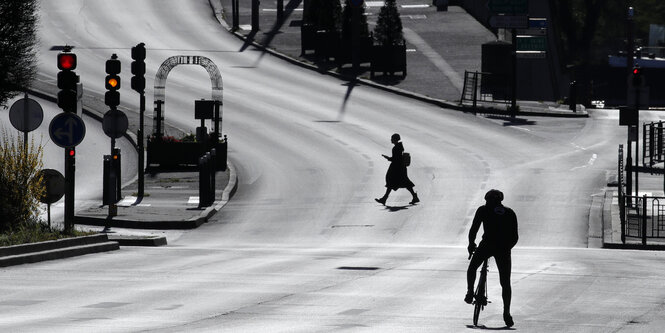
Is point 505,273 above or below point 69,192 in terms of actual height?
above

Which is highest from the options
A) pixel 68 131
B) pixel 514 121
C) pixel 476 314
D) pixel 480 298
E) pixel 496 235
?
pixel 68 131

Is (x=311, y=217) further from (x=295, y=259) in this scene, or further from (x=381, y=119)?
(x=381, y=119)

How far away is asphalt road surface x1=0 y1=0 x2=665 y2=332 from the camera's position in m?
14.5

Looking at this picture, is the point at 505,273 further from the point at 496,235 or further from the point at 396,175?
the point at 396,175

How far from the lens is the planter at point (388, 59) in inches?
2115

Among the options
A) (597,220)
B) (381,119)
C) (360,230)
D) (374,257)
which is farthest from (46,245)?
(381,119)

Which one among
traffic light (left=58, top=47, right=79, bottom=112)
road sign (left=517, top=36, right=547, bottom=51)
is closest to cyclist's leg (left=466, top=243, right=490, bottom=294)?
traffic light (left=58, top=47, right=79, bottom=112)

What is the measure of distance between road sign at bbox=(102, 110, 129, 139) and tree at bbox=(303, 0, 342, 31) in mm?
29869

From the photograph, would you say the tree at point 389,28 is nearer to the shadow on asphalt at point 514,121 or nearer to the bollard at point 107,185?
the shadow on asphalt at point 514,121

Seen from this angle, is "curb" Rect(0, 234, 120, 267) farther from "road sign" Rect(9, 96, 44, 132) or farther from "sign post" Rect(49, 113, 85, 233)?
"road sign" Rect(9, 96, 44, 132)

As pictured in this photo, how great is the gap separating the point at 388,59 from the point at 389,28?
1562mm

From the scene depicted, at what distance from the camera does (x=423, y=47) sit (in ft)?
196

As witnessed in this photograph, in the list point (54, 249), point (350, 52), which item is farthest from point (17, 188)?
point (350, 52)

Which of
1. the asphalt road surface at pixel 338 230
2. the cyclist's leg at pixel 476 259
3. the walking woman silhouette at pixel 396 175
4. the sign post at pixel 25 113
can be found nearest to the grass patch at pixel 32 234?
the asphalt road surface at pixel 338 230
